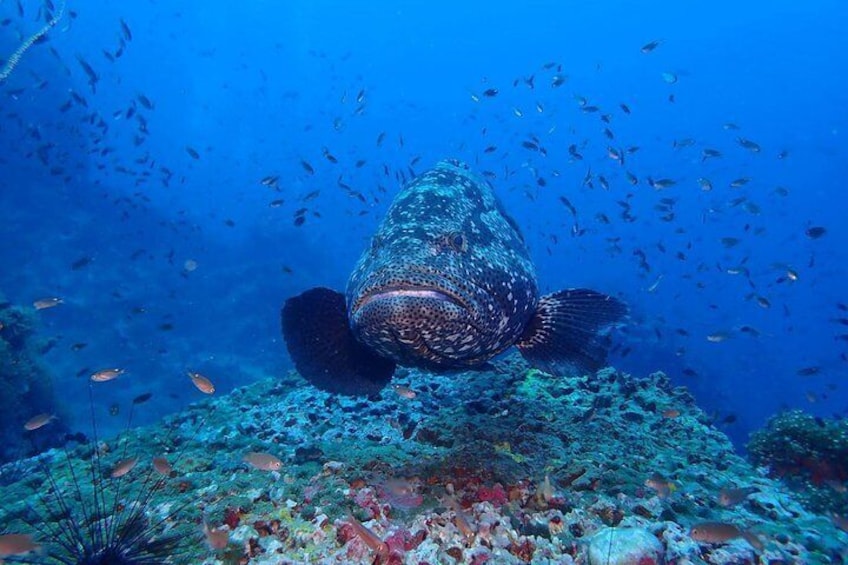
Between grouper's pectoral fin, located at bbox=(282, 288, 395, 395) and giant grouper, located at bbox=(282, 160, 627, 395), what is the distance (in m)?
0.01

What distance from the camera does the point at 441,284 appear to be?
4.09 m

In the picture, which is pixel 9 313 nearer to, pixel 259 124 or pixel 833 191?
pixel 259 124

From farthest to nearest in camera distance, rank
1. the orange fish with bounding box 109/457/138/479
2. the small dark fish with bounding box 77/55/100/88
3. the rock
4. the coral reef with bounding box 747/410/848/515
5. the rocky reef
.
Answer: the small dark fish with bounding box 77/55/100/88, the coral reef with bounding box 747/410/848/515, the orange fish with bounding box 109/457/138/479, the rocky reef, the rock

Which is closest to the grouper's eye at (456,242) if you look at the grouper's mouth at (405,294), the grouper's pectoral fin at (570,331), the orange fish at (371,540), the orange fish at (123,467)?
the grouper's mouth at (405,294)

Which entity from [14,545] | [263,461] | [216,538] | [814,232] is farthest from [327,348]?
[814,232]

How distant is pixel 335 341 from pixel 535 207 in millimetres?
95520

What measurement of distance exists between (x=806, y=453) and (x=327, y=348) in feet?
23.6

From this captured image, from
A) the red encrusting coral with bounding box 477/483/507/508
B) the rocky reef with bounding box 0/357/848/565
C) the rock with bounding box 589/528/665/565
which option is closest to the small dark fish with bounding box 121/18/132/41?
the rocky reef with bounding box 0/357/848/565

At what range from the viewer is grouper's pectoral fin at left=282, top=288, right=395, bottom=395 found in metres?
5.71

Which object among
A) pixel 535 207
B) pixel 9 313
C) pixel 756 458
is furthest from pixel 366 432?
pixel 535 207

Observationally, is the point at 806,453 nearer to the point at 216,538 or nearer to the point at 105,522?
the point at 216,538

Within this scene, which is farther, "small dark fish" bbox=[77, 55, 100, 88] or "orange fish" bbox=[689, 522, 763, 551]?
"small dark fish" bbox=[77, 55, 100, 88]

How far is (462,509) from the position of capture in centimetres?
399

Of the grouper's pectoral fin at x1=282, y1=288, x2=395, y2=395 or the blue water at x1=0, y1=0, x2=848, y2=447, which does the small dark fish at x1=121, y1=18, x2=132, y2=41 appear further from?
the grouper's pectoral fin at x1=282, y1=288, x2=395, y2=395
